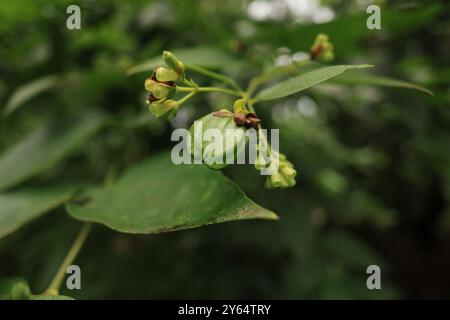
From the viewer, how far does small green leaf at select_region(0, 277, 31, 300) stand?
44 centimetres

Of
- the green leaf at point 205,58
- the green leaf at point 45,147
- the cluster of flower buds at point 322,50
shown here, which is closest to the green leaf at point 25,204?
the green leaf at point 45,147

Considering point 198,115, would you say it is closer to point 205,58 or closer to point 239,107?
point 205,58

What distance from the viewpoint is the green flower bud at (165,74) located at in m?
0.40

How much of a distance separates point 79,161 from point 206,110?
0.29m

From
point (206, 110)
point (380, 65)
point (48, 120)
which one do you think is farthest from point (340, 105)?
point (48, 120)

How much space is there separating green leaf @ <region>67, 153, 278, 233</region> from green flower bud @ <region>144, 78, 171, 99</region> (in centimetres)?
9

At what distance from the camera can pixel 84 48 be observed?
2.98ft

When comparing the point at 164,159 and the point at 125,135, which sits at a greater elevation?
the point at 125,135

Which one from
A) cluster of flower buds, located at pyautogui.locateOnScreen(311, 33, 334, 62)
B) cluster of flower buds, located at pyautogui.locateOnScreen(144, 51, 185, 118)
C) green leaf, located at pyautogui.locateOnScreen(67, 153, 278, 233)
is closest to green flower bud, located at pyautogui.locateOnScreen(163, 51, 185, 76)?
cluster of flower buds, located at pyautogui.locateOnScreen(144, 51, 185, 118)

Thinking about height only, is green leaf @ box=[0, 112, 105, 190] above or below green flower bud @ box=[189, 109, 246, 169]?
above

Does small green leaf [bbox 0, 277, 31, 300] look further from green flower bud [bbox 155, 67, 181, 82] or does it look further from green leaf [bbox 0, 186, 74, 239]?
green flower bud [bbox 155, 67, 181, 82]

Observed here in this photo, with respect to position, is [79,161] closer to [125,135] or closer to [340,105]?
[125,135]

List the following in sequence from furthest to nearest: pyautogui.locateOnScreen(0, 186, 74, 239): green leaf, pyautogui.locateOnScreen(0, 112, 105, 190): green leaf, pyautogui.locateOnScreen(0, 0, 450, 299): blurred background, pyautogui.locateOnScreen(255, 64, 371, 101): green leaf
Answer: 1. pyautogui.locateOnScreen(0, 0, 450, 299): blurred background
2. pyautogui.locateOnScreen(0, 112, 105, 190): green leaf
3. pyautogui.locateOnScreen(0, 186, 74, 239): green leaf
4. pyautogui.locateOnScreen(255, 64, 371, 101): green leaf

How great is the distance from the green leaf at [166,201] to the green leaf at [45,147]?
8cm
